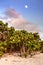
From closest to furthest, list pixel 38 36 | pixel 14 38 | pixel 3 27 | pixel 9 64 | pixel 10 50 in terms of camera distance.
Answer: pixel 9 64 < pixel 14 38 < pixel 10 50 < pixel 3 27 < pixel 38 36

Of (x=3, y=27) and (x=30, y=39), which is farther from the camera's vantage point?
(x=3, y=27)

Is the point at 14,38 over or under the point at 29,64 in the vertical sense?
over

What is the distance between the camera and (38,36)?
28.6 metres

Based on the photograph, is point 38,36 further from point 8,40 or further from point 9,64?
point 9,64

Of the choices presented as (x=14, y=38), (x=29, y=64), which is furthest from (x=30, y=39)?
(x=29, y=64)

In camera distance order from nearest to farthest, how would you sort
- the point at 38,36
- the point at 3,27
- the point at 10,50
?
the point at 10,50, the point at 3,27, the point at 38,36

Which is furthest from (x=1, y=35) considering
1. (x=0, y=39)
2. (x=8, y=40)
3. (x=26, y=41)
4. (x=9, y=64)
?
(x=9, y=64)

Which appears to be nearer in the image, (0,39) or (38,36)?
(0,39)

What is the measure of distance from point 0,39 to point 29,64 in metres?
9.91

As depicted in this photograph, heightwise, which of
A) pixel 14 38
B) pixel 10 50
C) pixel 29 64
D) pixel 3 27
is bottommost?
pixel 29 64

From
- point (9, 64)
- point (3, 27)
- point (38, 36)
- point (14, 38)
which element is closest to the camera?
point (9, 64)

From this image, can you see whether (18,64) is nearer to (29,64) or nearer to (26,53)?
(29,64)

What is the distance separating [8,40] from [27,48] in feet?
9.75

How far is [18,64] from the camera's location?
17.0 metres
